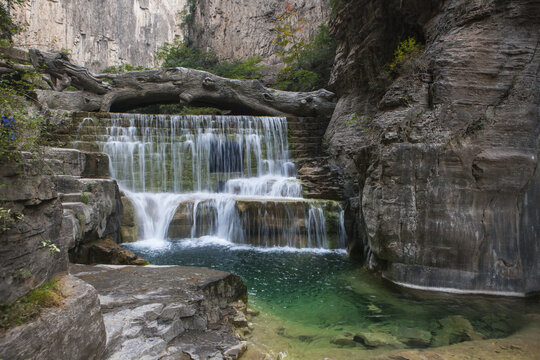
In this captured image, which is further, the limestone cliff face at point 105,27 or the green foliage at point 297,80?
the limestone cliff face at point 105,27

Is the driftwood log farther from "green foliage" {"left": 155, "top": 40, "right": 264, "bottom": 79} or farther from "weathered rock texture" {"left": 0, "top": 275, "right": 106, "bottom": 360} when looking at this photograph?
"weathered rock texture" {"left": 0, "top": 275, "right": 106, "bottom": 360}

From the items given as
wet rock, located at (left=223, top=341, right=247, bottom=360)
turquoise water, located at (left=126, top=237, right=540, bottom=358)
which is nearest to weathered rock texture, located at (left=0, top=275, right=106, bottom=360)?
wet rock, located at (left=223, top=341, right=247, bottom=360)

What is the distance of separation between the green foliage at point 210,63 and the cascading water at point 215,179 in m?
8.58

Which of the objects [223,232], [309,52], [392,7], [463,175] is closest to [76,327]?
[463,175]

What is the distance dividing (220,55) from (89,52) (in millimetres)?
17247

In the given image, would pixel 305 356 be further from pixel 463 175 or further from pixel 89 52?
pixel 89 52

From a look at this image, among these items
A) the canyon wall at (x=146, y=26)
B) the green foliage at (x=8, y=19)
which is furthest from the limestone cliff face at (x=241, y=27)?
the green foliage at (x=8, y=19)

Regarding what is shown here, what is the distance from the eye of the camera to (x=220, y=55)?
24453mm

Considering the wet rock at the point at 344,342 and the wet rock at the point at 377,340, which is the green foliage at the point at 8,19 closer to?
the wet rock at the point at 344,342

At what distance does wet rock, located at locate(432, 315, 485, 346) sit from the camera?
362cm

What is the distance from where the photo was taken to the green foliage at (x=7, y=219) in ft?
6.03

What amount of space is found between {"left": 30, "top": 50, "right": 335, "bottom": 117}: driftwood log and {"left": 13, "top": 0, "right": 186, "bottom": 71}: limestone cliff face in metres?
20.9

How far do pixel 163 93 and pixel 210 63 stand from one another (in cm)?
1126

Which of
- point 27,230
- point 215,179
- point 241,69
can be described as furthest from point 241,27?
point 27,230
